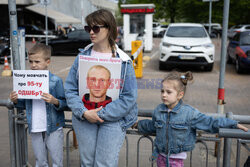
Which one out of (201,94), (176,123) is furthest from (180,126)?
(201,94)

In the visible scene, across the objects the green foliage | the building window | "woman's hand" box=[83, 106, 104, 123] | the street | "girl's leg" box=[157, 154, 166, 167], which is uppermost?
the green foliage

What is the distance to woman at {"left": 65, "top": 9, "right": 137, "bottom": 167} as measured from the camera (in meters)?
2.41

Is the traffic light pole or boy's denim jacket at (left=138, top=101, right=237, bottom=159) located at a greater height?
the traffic light pole

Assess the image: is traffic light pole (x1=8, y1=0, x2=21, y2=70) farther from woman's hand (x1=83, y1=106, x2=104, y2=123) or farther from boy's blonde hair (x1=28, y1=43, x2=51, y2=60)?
woman's hand (x1=83, y1=106, x2=104, y2=123)

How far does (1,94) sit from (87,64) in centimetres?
640

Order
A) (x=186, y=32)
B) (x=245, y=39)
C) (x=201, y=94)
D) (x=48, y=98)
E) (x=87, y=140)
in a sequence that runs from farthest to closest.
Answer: (x=186, y=32)
(x=245, y=39)
(x=201, y=94)
(x=48, y=98)
(x=87, y=140)

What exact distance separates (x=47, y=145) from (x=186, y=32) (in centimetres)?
1041

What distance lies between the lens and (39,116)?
292cm

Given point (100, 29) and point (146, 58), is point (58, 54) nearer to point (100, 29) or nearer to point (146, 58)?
point (146, 58)

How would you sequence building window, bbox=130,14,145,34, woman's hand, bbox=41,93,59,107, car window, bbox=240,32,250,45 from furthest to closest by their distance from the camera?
building window, bbox=130,14,145,34, car window, bbox=240,32,250,45, woman's hand, bbox=41,93,59,107

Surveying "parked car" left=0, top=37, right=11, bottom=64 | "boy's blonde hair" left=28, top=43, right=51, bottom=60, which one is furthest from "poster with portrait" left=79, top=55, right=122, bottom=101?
"parked car" left=0, top=37, right=11, bottom=64

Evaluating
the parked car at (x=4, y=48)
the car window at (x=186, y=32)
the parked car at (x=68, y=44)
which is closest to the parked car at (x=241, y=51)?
the car window at (x=186, y=32)

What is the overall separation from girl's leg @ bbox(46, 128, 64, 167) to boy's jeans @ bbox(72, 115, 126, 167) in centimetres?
50

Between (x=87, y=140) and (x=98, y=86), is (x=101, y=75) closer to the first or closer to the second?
(x=98, y=86)
